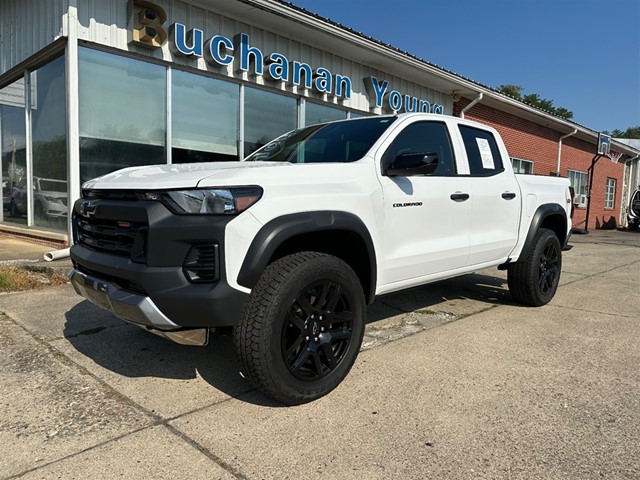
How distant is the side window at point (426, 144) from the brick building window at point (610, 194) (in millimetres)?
23779

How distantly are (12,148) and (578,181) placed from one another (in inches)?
842

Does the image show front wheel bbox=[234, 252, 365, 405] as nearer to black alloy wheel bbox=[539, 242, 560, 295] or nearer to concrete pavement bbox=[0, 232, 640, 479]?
concrete pavement bbox=[0, 232, 640, 479]

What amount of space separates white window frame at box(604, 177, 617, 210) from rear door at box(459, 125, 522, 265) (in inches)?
900

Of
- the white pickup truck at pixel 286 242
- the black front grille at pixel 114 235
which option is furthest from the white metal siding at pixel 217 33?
the black front grille at pixel 114 235

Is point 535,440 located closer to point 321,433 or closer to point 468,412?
point 468,412

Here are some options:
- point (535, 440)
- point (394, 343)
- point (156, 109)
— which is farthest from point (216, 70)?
point (535, 440)

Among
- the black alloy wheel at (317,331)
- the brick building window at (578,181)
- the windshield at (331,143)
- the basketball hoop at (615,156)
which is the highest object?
the basketball hoop at (615,156)

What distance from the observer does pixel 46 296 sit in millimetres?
5211

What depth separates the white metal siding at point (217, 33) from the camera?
734 centimetres

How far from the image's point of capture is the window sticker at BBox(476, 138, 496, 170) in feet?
15.0

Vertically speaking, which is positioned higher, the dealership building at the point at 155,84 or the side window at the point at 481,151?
the dealership building at the point at 155,84

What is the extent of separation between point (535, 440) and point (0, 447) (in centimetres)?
266

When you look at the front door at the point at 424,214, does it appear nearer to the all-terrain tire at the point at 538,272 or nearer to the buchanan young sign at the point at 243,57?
the all-terrain tire at the point at 538,272

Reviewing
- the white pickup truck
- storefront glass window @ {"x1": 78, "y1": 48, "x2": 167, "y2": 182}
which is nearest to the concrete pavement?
the white pickup truck
